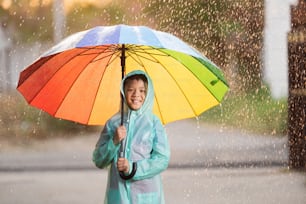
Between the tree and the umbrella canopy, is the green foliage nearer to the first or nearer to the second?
the tree

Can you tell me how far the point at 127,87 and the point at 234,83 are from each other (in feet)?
19.1

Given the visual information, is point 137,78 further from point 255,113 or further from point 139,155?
point 255,113

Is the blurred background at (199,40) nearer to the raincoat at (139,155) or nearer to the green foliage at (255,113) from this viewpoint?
the green foliage at (255,113)

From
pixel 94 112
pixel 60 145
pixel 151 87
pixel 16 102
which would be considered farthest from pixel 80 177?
pixel 151 87

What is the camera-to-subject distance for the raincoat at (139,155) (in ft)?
8.28

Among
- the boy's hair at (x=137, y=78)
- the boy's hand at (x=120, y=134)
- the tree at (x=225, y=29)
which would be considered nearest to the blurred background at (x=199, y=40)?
the tree at (x=225, y=29)

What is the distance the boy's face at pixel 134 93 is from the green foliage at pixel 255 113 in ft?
18.2

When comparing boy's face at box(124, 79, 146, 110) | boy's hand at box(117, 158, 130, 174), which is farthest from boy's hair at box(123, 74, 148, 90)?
boy's hand at box(117, 158, 130, 174)

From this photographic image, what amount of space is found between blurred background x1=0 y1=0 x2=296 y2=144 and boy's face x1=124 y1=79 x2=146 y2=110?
553 cm

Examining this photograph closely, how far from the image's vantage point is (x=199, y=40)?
27.9ft

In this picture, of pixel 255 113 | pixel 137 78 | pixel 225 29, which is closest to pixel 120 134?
pixel 137 78

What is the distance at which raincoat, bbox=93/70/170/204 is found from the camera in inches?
99.3

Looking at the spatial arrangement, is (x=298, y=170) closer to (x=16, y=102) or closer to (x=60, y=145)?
(x=60, y=145)

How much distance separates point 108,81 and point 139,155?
519 millimetres
